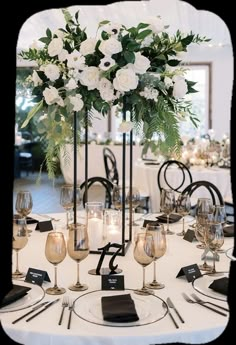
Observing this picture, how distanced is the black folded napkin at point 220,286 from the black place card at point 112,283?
1.13 ft

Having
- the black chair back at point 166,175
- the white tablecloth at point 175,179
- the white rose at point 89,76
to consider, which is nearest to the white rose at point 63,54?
the white rose at point 89,76

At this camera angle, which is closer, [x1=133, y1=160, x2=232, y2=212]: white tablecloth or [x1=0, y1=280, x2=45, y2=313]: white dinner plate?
[x1=0, y1=280, x2=45, y2=313]: white dinner plate

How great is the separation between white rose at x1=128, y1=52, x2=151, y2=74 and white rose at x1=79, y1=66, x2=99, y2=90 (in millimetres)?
156

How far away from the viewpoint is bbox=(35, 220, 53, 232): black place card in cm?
271

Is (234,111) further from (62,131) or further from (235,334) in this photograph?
(62,131)

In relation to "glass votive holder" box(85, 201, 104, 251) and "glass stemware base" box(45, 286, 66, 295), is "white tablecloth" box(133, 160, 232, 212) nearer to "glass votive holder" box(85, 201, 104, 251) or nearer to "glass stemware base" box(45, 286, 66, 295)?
"glass votive holder" box(85, 201, 104, 251)

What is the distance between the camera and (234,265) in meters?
0.99

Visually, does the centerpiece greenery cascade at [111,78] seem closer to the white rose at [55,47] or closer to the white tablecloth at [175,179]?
the white rose at [55,47]

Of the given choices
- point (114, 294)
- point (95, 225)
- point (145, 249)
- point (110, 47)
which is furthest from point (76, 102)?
point (114, 294)

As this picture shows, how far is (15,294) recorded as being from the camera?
162 centimetres

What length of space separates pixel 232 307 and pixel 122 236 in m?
1.26

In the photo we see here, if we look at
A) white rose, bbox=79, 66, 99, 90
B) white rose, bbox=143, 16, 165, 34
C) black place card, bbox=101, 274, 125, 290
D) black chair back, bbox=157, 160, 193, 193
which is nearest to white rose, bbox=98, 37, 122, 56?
white rose, bbox=79, 66, 99, 90

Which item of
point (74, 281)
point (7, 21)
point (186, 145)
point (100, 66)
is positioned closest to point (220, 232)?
point (74, 281)

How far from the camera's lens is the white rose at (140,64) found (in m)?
1.95
